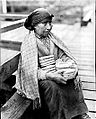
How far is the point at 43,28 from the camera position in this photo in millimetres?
1918

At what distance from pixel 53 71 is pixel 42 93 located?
19 centimetres

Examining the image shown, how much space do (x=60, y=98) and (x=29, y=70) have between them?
32 cm

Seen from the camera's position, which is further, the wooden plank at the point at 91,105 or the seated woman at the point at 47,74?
the wooden plank at the point at 91,105

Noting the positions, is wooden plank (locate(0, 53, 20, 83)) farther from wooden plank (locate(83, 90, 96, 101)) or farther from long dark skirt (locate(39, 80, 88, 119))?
wooden plank (locate(83, 90, 96, 101))

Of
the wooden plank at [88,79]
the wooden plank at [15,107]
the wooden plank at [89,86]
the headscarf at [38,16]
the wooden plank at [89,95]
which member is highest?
the headscarf at [38,16]

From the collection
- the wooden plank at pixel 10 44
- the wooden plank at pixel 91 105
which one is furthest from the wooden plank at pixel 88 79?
the wooden plank at pixel 10 44

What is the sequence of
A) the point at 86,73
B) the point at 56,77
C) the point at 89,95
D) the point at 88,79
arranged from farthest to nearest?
the point at 86,73 → the point at 88,79 → the point at 89,95 → the point at 56,77

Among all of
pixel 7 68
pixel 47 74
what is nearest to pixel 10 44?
pixel 7 68

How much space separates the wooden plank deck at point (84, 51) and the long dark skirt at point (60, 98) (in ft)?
1.54

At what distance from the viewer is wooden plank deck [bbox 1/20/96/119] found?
269cm

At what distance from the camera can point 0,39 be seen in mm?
3049

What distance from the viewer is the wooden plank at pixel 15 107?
76.6 inches

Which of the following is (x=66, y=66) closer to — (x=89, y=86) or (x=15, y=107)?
(x=15, y=107)

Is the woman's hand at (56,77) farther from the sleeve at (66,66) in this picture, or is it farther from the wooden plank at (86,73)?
the wooden plank at (86,73)
